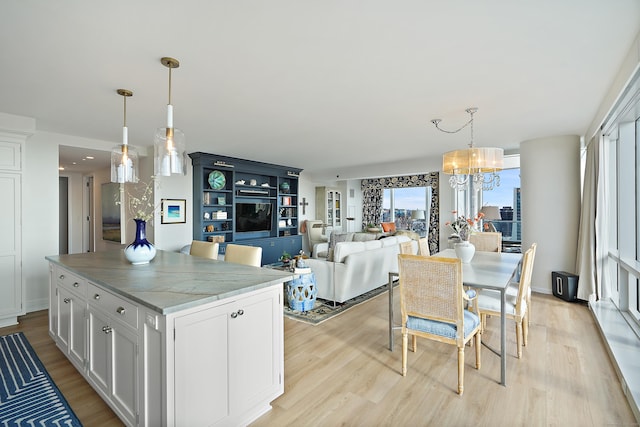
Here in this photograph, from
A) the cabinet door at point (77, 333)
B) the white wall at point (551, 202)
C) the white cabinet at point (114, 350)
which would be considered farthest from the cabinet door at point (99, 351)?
the white wall at point (551, 202)

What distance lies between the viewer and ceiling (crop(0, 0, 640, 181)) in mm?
1690

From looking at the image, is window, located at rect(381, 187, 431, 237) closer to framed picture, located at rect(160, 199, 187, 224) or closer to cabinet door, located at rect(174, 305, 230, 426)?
framed picture, located at rect(160, 199, 187, 224)

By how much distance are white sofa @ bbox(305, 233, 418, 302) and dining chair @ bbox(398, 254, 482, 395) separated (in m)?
1.61

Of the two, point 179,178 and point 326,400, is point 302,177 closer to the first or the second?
point 179,178

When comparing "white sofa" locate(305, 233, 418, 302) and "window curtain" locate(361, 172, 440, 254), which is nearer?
"white sofa" locate(305, 233, 418, 302)

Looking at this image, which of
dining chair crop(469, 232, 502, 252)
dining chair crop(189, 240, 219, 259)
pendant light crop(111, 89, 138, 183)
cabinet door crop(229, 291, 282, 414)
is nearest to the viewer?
cabinet door crop(229, 291, 282, 414)

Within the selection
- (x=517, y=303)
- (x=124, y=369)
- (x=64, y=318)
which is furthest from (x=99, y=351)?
(x=517, y=303)

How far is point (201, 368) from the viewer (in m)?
1.58

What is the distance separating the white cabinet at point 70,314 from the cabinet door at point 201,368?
4.11 feet

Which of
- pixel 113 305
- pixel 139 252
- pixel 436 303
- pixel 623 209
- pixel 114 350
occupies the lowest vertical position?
pixel 114 350

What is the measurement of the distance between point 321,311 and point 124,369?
2.42m

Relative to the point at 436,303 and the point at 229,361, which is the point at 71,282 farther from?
the point at 436,303

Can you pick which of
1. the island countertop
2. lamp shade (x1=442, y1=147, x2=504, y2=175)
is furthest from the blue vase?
lamp shade (x1=442, y1=147, x2=504, y2=175)

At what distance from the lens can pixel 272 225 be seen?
7.54 m
